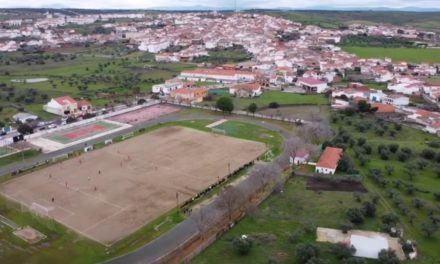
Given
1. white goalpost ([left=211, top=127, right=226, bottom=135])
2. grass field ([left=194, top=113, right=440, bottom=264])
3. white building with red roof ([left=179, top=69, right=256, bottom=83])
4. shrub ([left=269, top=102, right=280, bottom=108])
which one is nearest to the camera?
grass field ([left=194, top=113, right=440, bottom=264])

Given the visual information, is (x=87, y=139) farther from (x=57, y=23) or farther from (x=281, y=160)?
(x=57, y=23)

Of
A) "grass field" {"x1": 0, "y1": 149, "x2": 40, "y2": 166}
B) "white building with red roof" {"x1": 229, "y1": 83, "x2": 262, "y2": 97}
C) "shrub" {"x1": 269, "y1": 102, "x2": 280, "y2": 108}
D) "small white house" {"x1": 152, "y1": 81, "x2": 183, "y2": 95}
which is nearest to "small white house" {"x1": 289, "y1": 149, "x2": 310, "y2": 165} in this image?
"shrub" {"x1": 269, "y1": 102, "x2": 280, "y2": 108}

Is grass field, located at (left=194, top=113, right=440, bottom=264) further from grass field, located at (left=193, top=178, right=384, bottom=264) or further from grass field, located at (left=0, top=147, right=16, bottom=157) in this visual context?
grass field, located at (left=0, top=147, right=16, bottom=157)

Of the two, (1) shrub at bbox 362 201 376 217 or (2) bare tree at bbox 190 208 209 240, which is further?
(1) shrub at bbox 362 201 376 217

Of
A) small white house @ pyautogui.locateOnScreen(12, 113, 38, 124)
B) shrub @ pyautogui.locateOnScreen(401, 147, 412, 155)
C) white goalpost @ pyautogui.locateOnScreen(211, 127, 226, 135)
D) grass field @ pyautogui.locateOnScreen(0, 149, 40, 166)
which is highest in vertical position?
shrub @ pyautogui.locateOnScreen(401, 147, 412, 155)

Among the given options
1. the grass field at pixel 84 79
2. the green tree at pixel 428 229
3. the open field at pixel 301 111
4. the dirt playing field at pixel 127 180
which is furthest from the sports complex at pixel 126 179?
the grass field at pixel 84 79

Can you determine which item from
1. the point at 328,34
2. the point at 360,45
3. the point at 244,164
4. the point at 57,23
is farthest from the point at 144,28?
the point at 244,164

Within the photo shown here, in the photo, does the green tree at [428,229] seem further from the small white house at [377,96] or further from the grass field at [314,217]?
the small white house at [377,96]

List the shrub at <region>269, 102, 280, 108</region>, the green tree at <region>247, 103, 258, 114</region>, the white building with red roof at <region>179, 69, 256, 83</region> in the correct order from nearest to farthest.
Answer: the green tree at <region>247, 103, 258, 114</region> → the shrub at <region>269, 102, 280, 108</region> → the white building with red roof at <region>179, 69, 256, 83</region>

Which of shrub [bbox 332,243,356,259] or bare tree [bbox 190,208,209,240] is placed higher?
shrub [bbox 332,243,356,259]
